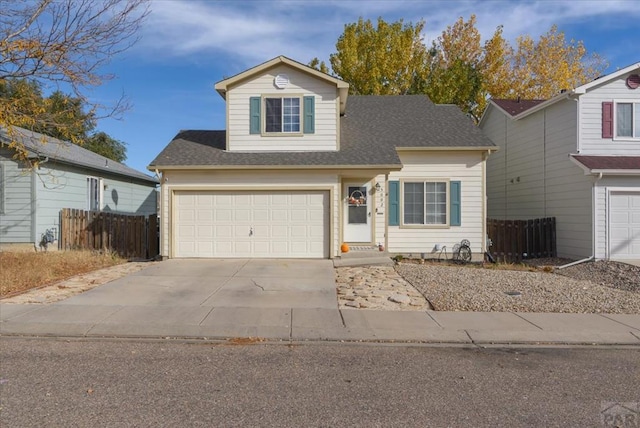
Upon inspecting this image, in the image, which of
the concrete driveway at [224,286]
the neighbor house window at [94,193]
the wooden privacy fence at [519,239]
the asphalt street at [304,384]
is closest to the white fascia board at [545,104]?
the wooden privacy fence at [519,239]

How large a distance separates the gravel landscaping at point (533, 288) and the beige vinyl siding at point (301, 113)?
4.75 m

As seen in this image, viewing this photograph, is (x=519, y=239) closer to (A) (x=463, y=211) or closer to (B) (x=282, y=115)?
(A) (x=463, y=211)

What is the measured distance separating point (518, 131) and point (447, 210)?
20.2ft

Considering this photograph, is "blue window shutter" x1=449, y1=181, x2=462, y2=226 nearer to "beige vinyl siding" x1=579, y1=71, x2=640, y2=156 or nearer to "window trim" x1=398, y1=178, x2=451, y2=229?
"window trim" x1=398, y1=178, x2=451, y2=229

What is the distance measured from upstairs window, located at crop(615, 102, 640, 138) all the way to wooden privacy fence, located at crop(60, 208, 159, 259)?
1610cm

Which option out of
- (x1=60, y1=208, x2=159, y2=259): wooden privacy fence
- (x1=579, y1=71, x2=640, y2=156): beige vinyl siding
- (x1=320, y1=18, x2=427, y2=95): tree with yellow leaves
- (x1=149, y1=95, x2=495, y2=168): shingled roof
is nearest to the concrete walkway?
(x1=149, y1=95, x2=495, y2=168): shingled roof

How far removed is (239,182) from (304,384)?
9890 mm

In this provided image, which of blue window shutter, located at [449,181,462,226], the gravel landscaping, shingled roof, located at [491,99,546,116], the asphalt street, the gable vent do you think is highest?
shingled roof, located at [491,99,546,116]

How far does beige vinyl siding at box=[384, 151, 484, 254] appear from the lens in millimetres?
15438

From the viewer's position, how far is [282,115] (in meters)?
14.8

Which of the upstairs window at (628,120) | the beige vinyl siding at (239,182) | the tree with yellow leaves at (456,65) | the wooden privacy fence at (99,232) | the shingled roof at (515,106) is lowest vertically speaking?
the wooden privacy fence at (99,232)

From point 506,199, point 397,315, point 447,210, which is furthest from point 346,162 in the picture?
point 506,199

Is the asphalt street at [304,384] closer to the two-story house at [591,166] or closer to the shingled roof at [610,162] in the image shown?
the two-story house at [591,166]

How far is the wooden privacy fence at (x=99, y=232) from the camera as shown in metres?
15.6
